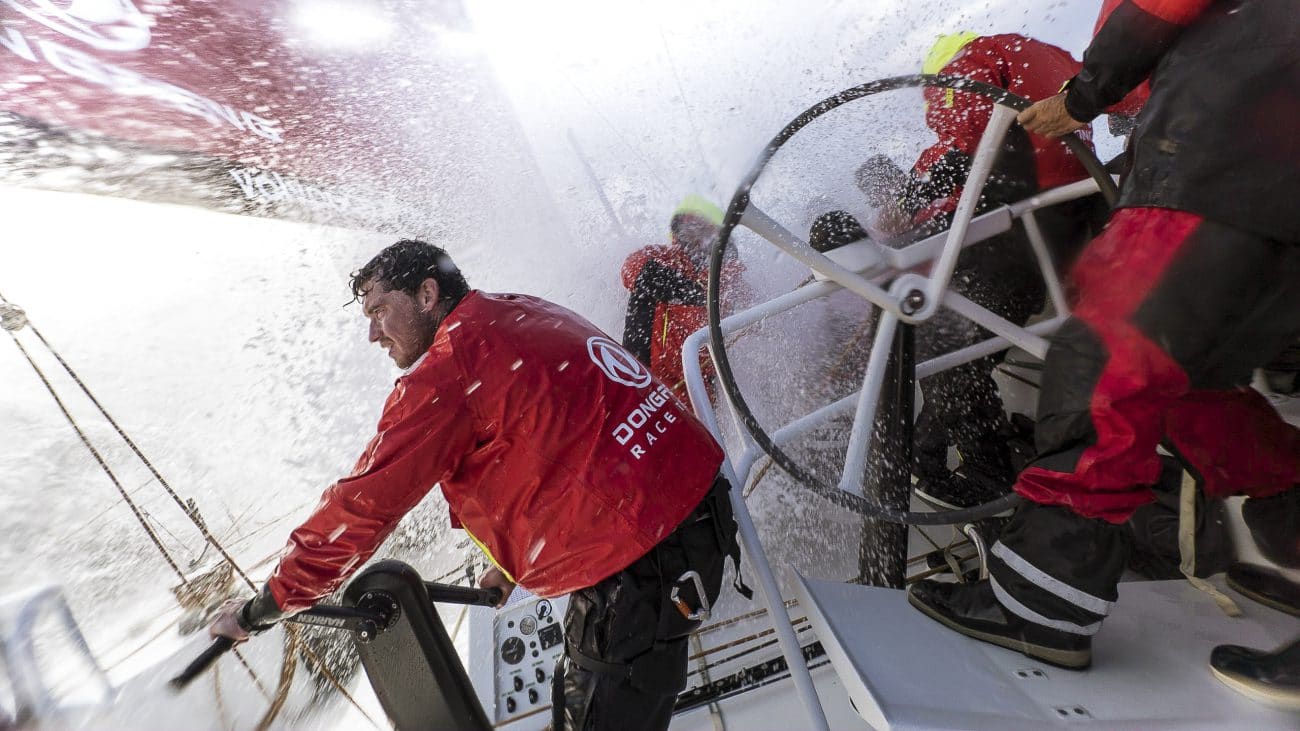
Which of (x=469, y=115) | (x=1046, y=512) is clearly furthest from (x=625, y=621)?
(x=469, y=115)

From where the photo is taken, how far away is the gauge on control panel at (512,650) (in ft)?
5.58

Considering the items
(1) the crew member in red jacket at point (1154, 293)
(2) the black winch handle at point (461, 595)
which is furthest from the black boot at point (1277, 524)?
(2) the black winch handle at point (461, 595)

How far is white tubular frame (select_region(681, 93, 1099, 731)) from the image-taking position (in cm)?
121

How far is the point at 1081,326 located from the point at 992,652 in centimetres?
55

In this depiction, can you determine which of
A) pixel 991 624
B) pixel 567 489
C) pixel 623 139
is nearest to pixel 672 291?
pixel 567 489

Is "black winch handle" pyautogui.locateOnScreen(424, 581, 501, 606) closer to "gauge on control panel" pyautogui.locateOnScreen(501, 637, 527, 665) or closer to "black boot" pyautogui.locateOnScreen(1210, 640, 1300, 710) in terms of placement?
"gauge on control panel" pyautogui.locateOnScreen(501, 637, 527, 665)

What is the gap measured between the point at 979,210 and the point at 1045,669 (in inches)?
40.8

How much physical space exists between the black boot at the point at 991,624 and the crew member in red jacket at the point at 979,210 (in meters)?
0.80

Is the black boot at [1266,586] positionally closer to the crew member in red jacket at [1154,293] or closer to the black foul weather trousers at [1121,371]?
the crew member in red jacket at [1154,293]

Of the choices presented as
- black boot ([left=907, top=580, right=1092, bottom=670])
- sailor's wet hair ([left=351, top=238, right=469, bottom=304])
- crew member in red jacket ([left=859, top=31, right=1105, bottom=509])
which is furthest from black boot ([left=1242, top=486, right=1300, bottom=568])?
sailor's wet hair ([left=351, top=238, right=469, bottom=304])

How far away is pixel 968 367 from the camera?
1.94 m

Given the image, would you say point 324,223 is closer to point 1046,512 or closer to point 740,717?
point 740,717

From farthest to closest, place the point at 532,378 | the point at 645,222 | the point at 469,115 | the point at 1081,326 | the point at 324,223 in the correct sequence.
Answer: the point at 469,115, the point at 324,223, the point at 645,222, the point at 532,378, the point at 1081,326

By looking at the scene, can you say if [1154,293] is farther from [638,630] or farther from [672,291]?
[672,291]
